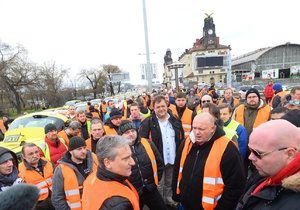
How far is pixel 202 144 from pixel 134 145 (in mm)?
1035

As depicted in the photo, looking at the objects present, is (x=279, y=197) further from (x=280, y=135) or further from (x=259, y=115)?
(x=259, y=115)

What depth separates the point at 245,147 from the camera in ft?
13.1

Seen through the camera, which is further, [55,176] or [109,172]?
[55,176]

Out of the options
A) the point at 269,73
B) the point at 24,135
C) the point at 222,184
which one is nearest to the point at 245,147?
the point at 222,184

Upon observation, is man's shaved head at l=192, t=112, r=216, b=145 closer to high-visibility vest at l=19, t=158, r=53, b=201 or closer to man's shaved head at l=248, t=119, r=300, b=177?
man's shaved head at l=248, t=119, r=300, b=177

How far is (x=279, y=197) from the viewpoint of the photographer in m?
1.68

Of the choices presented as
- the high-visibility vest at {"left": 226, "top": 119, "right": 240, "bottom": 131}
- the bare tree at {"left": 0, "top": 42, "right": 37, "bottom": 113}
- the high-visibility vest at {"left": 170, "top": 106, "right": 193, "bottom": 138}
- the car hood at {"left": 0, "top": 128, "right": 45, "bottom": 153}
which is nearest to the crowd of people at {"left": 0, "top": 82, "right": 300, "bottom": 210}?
the high-visibility vest at {"left": 226, "top": 119, "right": 240, "bottom": 131}

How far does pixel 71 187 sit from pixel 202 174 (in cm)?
162

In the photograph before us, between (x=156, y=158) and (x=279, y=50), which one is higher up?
(x=279, y=50)

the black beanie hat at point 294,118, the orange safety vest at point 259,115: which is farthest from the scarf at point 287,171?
the orange safety vest at point 259,115

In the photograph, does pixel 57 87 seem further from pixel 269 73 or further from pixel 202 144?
pixel 202 144

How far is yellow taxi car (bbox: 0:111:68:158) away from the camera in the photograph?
6579mm

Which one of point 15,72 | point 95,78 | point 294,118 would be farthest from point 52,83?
point 294,118

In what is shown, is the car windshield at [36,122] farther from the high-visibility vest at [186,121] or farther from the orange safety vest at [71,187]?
the orange safety vest at [71,187]
